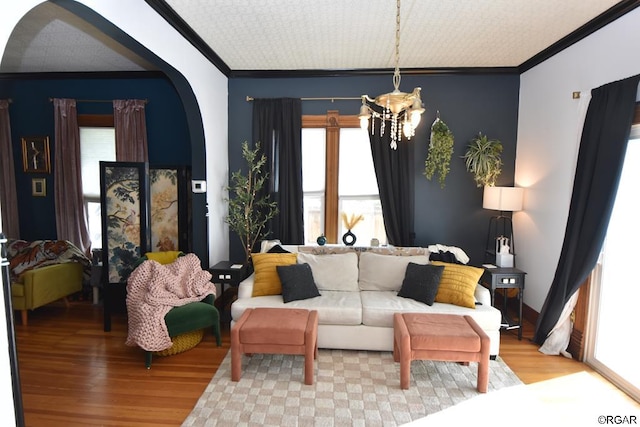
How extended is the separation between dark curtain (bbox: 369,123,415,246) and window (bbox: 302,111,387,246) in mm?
178

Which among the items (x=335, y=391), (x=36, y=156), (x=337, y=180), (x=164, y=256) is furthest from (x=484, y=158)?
(x=36, y=156)

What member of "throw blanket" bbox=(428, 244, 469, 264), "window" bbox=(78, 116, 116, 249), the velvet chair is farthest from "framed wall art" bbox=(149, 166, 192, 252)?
"throw blanket" bbox=(428, 244, 469, 264)

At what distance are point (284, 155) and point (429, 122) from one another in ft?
6.23

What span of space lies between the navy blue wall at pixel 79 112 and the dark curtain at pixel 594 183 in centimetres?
→ 440

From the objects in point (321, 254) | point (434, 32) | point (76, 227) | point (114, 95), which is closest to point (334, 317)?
point (321, 254)

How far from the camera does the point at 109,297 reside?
3682 mm

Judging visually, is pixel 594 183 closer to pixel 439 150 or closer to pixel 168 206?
pixel 439 150

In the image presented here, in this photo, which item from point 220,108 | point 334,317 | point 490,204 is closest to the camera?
point 334,317

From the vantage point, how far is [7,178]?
4.61 metres

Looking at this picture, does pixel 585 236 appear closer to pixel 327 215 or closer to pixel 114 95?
pixel 327 215

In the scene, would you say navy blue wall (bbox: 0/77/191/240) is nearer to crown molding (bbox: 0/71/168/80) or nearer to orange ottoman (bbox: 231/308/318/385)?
crown molding (bbox: 0/71/168/80)

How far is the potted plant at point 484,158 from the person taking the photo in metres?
4.11

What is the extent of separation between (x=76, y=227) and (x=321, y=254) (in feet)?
11.1

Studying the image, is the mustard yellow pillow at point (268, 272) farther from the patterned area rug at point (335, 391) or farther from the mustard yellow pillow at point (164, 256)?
the mustard yellow pillow at point (164, 256)
